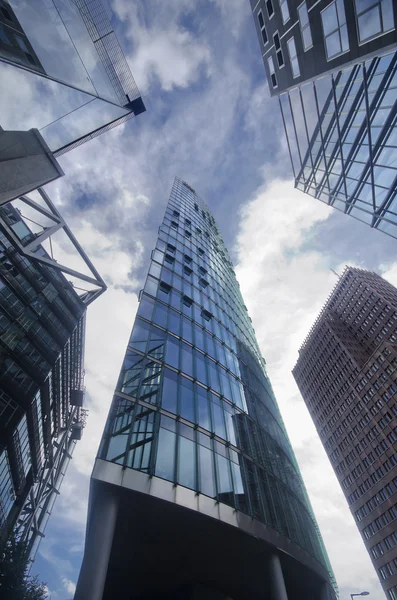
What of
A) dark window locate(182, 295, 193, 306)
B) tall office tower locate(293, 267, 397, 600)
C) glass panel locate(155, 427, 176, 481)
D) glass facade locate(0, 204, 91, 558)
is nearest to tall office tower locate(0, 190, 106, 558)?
glass facade locate(0, 204, 91, 558)

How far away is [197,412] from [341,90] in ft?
78.9

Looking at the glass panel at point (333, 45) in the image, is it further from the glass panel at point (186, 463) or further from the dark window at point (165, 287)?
the glass panel at point (186, 463)

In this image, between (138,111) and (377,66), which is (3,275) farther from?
(377,66)

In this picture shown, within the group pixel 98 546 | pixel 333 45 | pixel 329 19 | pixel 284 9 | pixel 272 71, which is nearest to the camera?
pixel 98 546

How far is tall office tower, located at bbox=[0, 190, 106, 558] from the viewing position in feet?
92.5

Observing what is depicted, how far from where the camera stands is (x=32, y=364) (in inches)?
1273

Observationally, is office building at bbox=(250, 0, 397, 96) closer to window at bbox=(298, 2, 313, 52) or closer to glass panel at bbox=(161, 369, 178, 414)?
window at bbox=(298, 2, 313, 52)

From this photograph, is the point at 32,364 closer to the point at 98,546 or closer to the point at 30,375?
the point at 30,375

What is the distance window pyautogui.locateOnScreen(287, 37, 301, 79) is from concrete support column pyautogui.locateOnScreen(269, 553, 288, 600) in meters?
31.8

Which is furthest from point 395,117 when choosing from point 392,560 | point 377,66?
point 392,560

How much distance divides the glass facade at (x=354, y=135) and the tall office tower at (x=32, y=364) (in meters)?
21.7

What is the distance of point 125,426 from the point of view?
12742mm

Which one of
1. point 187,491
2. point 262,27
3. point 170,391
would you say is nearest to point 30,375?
point 170,391

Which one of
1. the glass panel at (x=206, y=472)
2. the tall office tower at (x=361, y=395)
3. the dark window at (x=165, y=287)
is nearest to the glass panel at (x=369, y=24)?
the dark window at (x=165, y=287)
